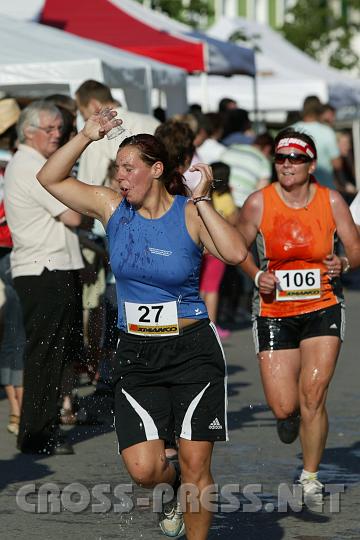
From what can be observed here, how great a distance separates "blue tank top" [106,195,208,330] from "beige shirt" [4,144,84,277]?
2597 mm

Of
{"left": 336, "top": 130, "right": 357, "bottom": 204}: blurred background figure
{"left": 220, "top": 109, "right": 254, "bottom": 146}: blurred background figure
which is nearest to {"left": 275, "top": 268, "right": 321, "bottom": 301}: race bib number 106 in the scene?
{"left": 220, "top": 109, "right": 254, "bottom": 146}: blurred background figure

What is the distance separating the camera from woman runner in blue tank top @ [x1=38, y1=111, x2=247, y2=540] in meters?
5.82

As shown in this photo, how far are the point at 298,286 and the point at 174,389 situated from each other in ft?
5.92

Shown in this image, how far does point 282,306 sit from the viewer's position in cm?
767

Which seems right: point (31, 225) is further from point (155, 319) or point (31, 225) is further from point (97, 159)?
point (155, 319)

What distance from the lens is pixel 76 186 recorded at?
622 cm

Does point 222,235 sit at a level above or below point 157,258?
above

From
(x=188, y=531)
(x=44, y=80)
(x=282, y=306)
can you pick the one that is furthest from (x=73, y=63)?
(x=188, y=531)

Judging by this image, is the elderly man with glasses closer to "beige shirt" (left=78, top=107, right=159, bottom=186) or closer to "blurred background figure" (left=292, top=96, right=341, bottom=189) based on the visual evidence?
"beige shirt" (left=78, top=107, right=159, bottom=186)

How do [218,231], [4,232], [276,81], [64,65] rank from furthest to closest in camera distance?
1. [276,81]
2. [64,65]
3. [4,232]
4. [218,231]

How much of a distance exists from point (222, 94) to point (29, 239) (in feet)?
54.3

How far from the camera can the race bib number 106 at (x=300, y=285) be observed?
24.9 ft

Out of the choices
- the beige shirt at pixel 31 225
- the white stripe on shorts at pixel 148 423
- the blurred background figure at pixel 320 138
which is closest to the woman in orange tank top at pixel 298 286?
the beige shirt at pixel 31 225

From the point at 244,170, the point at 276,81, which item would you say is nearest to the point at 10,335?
the point at 244,170
